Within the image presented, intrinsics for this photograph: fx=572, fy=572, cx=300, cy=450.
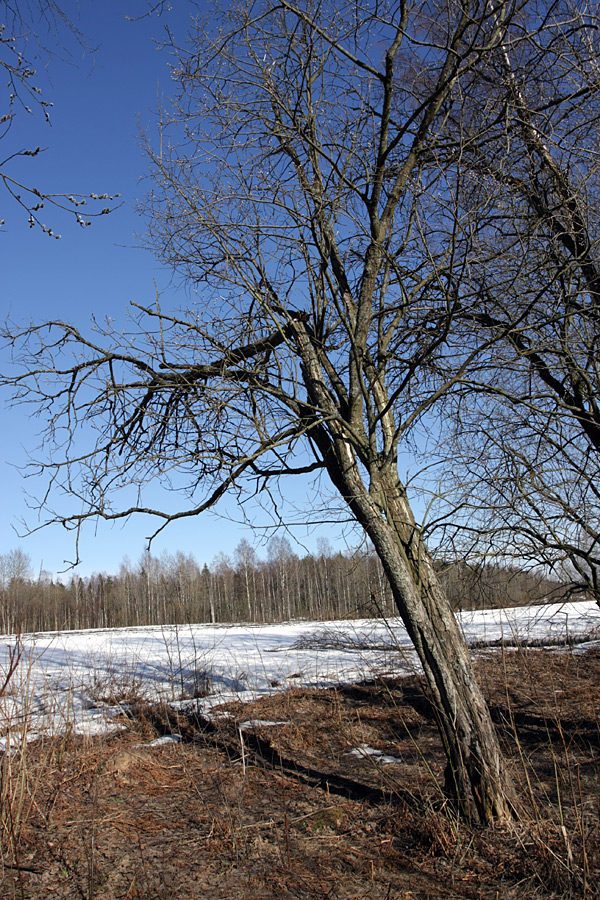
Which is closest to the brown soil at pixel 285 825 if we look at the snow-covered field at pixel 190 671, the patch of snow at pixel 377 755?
the patch of snow at pixel 377 755

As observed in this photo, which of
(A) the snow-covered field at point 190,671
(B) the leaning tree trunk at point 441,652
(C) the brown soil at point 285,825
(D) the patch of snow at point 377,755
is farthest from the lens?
(A) the snow-covered field at point 190,671

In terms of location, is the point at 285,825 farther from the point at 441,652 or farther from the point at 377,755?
the point at 377,755

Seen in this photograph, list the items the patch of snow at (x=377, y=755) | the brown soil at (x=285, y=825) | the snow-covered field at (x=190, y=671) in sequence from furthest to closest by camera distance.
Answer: the snow-covered field at (x=190, y=671) < the patch of snow at (x=377, y=755) < the brown soil at (x=285, y=825)

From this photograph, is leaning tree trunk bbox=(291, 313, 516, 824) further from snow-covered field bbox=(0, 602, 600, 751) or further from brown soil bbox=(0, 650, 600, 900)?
snow-covered field bbox=(0, 602, 600, 751)

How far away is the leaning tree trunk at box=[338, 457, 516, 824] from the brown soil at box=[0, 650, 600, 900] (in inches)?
5.2

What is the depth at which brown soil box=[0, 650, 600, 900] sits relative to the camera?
2.78m

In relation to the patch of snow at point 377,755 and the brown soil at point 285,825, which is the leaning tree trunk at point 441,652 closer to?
the brown soil at point 285,825

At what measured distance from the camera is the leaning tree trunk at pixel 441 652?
321 cm

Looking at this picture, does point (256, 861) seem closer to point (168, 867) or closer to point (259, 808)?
point (168, 867)

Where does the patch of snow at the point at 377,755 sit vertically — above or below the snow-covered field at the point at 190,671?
below

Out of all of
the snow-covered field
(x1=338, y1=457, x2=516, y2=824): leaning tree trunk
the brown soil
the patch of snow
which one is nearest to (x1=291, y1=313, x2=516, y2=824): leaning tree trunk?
(x1=338, y1=457, x2=516, y2=824): leaning tree trunk

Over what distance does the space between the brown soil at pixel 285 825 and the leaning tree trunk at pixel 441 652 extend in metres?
0.13

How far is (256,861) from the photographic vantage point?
3.08m

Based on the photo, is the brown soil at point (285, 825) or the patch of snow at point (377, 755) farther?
the patch of snow at point (377, 755)
